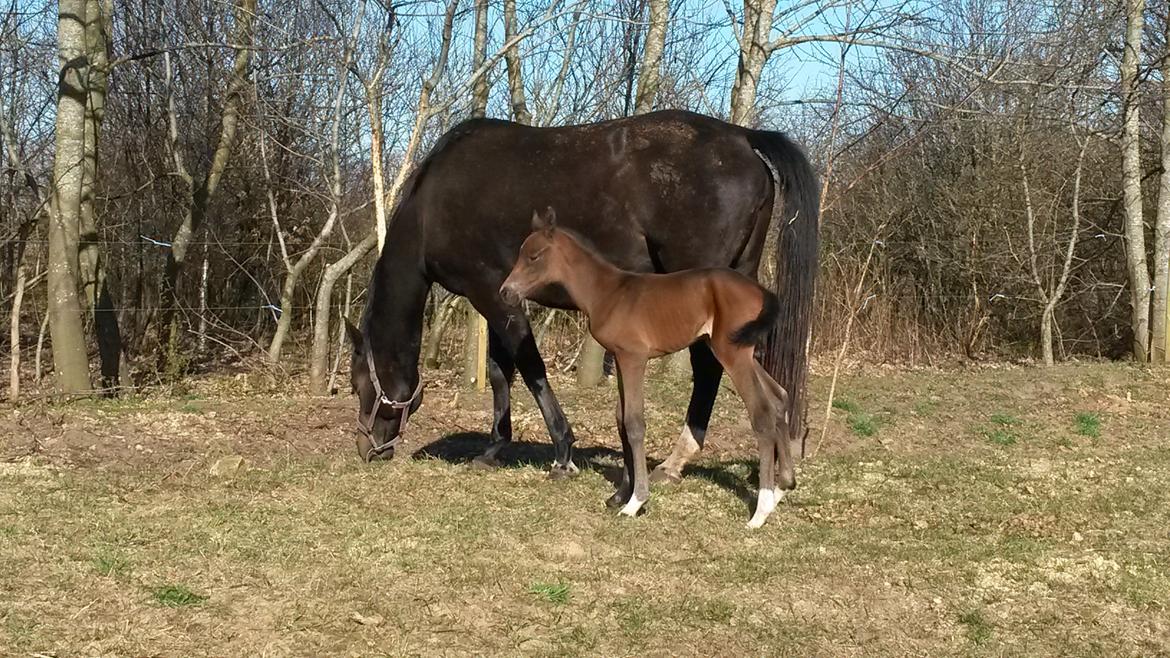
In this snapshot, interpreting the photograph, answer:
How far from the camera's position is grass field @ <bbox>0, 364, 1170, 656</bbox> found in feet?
13.3

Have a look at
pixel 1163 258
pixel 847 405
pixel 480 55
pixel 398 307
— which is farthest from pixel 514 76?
pixel 1163 258

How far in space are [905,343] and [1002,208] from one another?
306 cm

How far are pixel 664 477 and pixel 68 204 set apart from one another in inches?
250

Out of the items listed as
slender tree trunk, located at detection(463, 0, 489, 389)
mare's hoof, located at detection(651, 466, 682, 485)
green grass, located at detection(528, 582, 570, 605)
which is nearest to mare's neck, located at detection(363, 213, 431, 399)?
mare's hoof, located at detection(651, 466, 682, 485)

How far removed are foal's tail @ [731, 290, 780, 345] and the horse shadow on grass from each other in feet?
3.77

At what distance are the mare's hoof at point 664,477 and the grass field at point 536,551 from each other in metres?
0.11

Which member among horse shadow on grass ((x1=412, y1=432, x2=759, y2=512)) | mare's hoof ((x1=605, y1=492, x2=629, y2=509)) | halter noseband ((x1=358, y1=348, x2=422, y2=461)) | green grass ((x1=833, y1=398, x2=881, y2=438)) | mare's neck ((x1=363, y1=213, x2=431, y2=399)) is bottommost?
green grass ((x1=833, y1=398, x2=881, y2=438))

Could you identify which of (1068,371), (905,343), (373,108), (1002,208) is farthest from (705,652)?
(1002,208)

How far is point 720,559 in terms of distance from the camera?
5.05 meters

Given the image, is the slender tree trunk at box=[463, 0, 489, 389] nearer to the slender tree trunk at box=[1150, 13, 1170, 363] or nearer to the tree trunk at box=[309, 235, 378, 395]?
the tree trunk at box=[309, 235, 378, 395]

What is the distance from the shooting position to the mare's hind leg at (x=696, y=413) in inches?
259

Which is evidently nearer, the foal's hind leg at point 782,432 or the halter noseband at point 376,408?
the foal's hind leg at point 782,432

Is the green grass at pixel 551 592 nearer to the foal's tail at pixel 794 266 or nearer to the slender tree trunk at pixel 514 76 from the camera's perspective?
the foal's tail at pixel 794 266

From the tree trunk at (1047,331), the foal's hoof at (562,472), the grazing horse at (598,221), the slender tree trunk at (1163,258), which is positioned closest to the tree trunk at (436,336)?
the grazing horse at (598,221)
